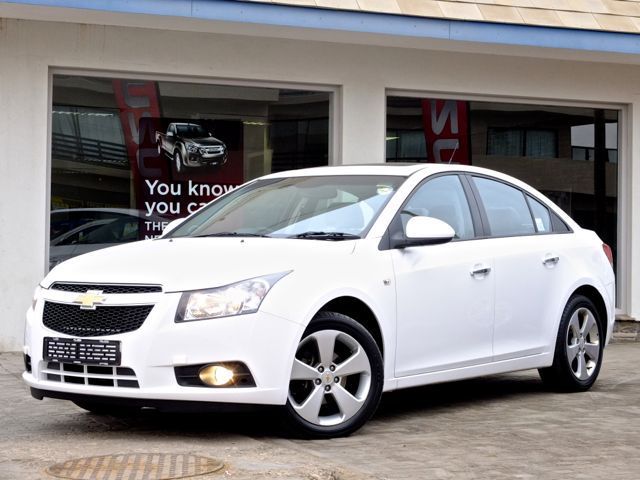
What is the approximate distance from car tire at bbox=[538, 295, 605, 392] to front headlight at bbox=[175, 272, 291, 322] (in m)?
2.93

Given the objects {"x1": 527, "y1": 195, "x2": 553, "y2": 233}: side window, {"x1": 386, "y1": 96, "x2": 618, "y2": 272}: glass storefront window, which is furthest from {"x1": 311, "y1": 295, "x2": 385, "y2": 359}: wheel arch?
{"x1": 386, "y1": 96, "x2": 618, "y2": 272}: glass storefront window

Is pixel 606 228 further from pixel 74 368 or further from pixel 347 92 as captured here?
pixel 74 368

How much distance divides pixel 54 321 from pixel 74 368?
29 cm

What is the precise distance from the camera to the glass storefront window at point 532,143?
12.7 metres

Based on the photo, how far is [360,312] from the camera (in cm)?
678

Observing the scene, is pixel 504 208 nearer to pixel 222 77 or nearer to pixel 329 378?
pixel 329 378

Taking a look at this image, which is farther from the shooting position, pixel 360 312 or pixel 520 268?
pixel 520 268

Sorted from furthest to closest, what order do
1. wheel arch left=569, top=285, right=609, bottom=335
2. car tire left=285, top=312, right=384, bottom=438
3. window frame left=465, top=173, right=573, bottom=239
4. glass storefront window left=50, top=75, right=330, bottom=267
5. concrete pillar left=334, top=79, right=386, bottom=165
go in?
concrete pillar left=334, top=79, right=386, bottom=165 → glass storefront window left=50, top=75, right=330, bottom=267 → wheel arch left=569, top=285, right=609, bottom=335 → window frame left=465, top=173, right=573, bottom=239 → car tire left=285, top=312, right=384, bottom=438

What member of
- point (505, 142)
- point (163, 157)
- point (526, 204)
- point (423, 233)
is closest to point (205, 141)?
point (163, 157)

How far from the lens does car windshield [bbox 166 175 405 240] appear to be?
7.09 m

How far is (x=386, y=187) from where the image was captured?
741cm

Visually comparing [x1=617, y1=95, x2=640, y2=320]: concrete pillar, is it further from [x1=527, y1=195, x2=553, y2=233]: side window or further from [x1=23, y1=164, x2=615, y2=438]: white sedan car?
[x1=527, y1=195, x2=553, y2=233]: side window

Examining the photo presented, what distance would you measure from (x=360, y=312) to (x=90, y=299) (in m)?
1.51

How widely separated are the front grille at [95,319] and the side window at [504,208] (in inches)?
108
